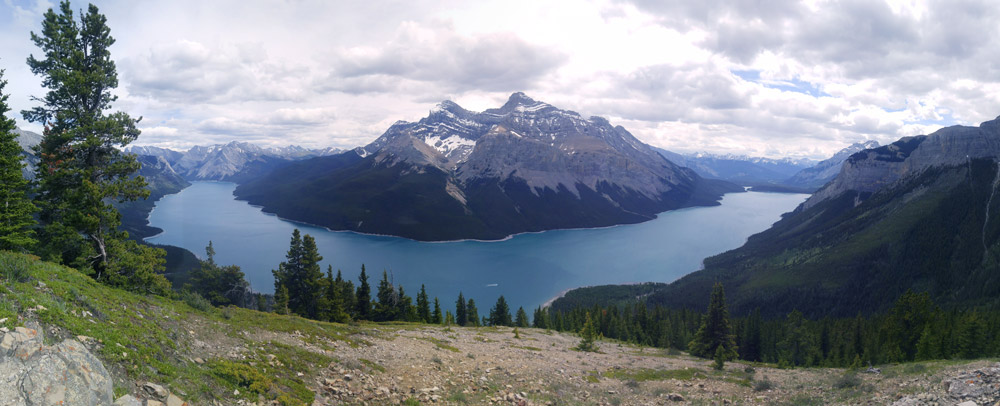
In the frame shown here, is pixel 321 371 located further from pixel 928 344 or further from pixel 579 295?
pixel 579 295

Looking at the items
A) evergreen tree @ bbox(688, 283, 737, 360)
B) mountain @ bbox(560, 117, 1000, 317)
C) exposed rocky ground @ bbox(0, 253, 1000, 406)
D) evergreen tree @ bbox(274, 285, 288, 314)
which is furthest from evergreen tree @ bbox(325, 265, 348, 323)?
mountain @ bbox(560, 117, 1000, 317)

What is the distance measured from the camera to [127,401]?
32.3 feet

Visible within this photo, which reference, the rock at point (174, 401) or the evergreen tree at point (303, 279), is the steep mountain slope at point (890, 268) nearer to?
the evergreen tree at point (303, 279)

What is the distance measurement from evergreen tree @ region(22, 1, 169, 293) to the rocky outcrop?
16.8 meters

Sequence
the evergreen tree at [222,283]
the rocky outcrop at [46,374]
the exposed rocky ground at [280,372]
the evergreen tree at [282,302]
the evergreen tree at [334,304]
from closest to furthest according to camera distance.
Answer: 1. the rocky outcrop at [46,374]
2. the exposed rocky ground at [280,372]
3. the evergreen tree at [282,302]
4. the evergreen tree at [334,304]
5. the evergreen tree at [222,283]

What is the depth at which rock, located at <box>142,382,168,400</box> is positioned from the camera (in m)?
10.9

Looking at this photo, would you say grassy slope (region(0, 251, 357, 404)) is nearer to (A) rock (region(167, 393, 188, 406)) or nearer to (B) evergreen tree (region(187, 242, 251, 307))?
(A) rock (region(167, 393, 188, 406))

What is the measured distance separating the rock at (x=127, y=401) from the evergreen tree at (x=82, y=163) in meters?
17.5

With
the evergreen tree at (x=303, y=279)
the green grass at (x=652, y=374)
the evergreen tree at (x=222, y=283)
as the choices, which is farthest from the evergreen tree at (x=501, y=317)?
the green grass at (x=652, y=374)

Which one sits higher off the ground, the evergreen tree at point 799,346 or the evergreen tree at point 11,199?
the evergreen tree at point 11,199

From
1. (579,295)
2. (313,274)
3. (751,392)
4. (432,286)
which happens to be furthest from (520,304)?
(751,392)

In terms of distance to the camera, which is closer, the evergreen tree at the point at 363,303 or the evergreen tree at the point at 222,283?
the evergreen tree at the point at 222,283

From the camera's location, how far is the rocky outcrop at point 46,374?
26.9 feet

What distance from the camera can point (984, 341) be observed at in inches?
1795
